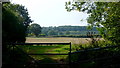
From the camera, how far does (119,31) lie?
365 inches

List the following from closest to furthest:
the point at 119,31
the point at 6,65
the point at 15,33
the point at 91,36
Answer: the point at 6,65, the point at 15,33, the point at 119,31, the point at 91,36

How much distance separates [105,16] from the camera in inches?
379

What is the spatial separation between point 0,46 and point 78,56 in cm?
319

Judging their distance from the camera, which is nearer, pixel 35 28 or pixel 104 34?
pixel 104 34

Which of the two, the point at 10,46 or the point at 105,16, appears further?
the point at 105,16

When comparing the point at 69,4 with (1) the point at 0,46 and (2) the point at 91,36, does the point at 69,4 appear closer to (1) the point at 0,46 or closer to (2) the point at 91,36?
(2) the point at 91,36

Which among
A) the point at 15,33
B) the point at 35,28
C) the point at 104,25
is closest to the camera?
the point at 15,33

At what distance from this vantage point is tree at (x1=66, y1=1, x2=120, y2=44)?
8734mm

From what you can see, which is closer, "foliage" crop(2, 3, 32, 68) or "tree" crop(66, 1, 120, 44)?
"foliage" crop(2, 3, 32, 68)

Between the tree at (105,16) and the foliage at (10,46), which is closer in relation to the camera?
the foliage at (10,46)

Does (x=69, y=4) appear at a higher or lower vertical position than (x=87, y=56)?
higher

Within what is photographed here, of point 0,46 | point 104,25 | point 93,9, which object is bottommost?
point 0,46

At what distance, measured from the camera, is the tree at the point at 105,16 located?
873 centimetres

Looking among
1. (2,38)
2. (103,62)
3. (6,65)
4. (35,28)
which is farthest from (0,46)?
(35,28)
